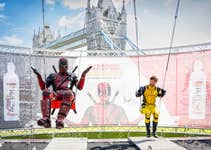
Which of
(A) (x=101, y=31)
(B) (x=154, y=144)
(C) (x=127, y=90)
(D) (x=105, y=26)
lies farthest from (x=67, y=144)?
(D) (x=105, y=26)

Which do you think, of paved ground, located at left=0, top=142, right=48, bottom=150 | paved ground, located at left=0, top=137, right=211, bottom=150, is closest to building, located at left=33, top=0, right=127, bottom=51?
paved ground, located at left=0, top=137, right=211, bottom=150

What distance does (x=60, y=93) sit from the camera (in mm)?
4242

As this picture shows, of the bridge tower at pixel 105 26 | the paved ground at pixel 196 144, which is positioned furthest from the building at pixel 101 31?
the paved ground at pixel 196 144

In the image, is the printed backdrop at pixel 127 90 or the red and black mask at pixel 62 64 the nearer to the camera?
the red and black mask at pixel 62 64

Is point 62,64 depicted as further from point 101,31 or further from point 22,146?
point 101,31

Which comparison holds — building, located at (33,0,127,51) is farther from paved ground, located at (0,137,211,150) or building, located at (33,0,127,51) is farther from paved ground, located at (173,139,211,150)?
paved ground, located at (0,137,211,150)

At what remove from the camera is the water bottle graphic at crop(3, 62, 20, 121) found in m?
8.34

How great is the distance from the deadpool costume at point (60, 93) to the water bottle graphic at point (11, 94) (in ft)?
14.8

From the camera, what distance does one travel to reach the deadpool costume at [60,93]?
4.16m

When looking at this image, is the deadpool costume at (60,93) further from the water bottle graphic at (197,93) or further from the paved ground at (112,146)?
the water bottle graphic at (197,93)

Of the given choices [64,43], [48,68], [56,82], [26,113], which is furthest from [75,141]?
[64,43]

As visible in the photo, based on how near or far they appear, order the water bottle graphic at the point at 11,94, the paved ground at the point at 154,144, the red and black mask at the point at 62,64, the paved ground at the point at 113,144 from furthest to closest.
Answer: the water bottle graphic at the point at 11,94 → the paved ground at the point at 113,144 → the paved ground at the point at 154,144 → the red and black mask at the point at 62,64

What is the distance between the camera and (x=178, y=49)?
8.92 meters

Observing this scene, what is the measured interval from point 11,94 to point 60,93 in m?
4.95
